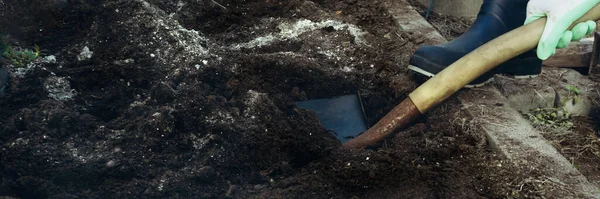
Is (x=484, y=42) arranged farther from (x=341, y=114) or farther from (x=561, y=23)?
(x=341, y=114)

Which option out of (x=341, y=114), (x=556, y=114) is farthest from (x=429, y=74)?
(x=556, y=114)

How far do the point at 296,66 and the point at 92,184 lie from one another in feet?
3.67

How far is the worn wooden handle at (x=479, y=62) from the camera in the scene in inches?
89.4

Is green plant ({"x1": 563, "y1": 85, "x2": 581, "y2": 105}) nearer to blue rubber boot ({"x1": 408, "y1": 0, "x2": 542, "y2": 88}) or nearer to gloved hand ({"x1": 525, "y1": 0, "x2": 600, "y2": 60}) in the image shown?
blue rubber boot ({"x1": 408, "y1": 0, "x2": 542, "y2": 88})

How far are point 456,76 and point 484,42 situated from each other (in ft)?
1.38

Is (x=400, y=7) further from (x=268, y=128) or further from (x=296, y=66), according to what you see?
(x=268, y=128)

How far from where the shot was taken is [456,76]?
2291 mm

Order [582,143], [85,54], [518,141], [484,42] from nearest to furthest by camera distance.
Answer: [518,141] → [582,143] → [484,42] → [85,54]

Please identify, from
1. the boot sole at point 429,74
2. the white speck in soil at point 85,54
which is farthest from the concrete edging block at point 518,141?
the white speck in soil at point 85,54

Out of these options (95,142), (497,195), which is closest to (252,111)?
(95,142)

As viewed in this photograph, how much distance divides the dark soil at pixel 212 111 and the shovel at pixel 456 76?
77mm

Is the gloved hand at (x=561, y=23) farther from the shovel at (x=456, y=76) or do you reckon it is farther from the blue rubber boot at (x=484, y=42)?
the blue rubber boot at (x=484, y=42)

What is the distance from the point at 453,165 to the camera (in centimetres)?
208

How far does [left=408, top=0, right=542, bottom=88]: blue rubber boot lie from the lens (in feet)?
8.27
